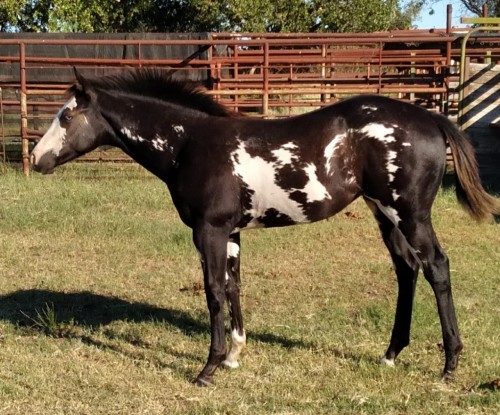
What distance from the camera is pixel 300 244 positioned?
8227 mm

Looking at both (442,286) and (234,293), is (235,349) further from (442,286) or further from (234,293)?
(442,286)

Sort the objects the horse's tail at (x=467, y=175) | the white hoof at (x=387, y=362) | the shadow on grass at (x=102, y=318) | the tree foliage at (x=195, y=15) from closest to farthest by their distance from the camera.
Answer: the horse's tail at (x=467, y=175) < the white hoof at (x=387, y=362) < the shadow on grass at (x=102, y=318) < the tree foliage at (x=195, y=15)

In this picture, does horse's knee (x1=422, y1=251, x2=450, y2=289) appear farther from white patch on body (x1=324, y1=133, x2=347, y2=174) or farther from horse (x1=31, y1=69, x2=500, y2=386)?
white patch on body (x1=324, y1=133, x2=347, y2=174)

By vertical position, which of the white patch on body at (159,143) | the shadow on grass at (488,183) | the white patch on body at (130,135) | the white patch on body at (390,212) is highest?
the white patch on body at (130,135)

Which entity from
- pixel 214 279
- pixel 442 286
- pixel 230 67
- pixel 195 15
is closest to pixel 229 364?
pixel 214 279

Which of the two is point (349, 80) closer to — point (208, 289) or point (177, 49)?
point (177, 49)

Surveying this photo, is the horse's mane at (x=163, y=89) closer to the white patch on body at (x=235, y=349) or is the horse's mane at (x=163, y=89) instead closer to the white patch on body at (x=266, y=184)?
the white patch on body at (x=266, y=184)

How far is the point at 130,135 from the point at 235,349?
5.28 feet

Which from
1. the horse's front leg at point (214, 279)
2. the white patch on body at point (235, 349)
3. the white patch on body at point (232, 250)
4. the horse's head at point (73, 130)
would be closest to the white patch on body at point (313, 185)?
the horse's front leg at point (214, 279)

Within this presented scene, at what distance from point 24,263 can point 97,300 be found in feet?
4.54

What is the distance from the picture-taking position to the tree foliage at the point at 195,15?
880 inches

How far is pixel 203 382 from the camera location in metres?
4.68

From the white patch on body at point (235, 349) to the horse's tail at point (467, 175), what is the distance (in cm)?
174

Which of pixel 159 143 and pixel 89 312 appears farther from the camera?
pixel 89 312
